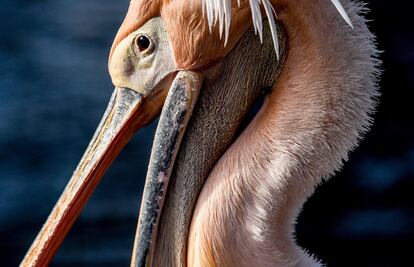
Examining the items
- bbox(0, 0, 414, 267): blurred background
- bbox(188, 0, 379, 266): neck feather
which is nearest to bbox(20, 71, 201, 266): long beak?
bbox(188, 0, 379, 266): neck feather

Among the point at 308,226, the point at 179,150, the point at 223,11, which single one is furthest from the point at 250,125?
the point at 308,226

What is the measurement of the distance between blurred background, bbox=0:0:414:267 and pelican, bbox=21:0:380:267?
1.70 metres

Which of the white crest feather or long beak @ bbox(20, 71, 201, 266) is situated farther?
long beak @ bbox(20, 71, 201, 266)

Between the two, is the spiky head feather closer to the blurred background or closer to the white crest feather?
the white crest feather

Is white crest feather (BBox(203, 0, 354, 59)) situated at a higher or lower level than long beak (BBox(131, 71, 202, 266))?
higher

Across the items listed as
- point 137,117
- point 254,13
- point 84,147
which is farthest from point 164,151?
point 84,147

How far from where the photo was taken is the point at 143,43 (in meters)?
1.67

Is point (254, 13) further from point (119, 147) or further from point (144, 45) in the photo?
point (119, 147)

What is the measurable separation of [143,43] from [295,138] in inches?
13.0

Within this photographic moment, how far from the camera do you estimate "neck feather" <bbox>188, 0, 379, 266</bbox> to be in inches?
63.5

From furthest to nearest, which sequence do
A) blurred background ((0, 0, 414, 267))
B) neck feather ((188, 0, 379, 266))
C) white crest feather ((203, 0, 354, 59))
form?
blurred background ((0, 0, 414, 267)) → neck feather ((188, 0, 379, 266)) → white crest feather ((203, 0, 354, 59))

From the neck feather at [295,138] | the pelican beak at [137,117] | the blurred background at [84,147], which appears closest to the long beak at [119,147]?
the pelican beak at [137,117]

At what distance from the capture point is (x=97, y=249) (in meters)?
3.39

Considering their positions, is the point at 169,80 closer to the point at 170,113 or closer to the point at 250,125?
the point at 170,113
